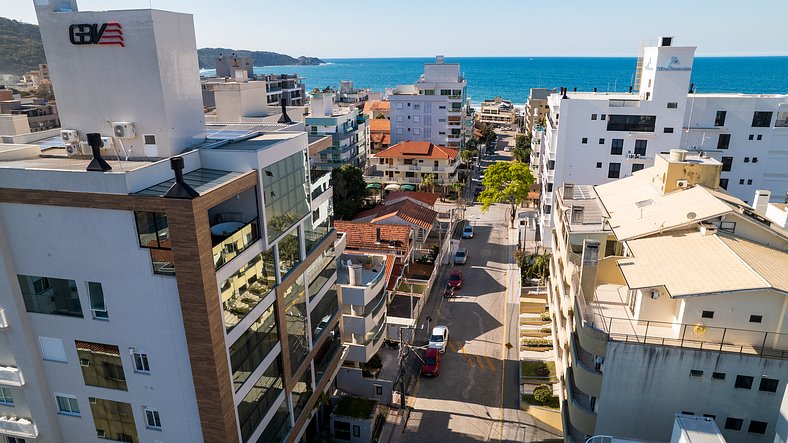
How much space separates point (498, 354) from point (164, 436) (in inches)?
964

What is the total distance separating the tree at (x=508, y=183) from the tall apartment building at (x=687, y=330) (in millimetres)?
32035

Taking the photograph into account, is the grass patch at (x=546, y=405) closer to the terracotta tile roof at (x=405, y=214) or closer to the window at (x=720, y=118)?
the terracotta tile roof at (x=405, y=214)

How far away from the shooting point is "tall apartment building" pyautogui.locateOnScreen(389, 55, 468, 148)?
272ft

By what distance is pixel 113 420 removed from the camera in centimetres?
1986

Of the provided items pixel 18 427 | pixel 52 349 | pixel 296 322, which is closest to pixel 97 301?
pixel 52 349

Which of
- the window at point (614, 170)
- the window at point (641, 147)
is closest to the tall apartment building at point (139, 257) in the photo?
the window at point (614, 170)

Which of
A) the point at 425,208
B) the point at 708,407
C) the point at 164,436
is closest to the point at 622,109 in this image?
the point at 425,208

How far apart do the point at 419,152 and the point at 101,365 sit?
60.1 meters

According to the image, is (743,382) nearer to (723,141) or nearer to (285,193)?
(285,193)

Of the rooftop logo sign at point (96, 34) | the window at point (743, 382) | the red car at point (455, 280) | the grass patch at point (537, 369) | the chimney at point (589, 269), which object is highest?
the rooftop logo sign at point (96, 34)

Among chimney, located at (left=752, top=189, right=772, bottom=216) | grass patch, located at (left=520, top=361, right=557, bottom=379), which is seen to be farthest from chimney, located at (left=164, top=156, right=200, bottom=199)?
chimney, located at (left=752, top=189, right=772, bottom=216)

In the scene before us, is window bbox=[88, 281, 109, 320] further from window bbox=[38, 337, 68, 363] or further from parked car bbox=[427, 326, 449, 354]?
parked car bbox=[427, 326, 449, 354]

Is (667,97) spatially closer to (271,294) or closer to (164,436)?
(271,294)

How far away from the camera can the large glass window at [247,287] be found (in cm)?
1831
